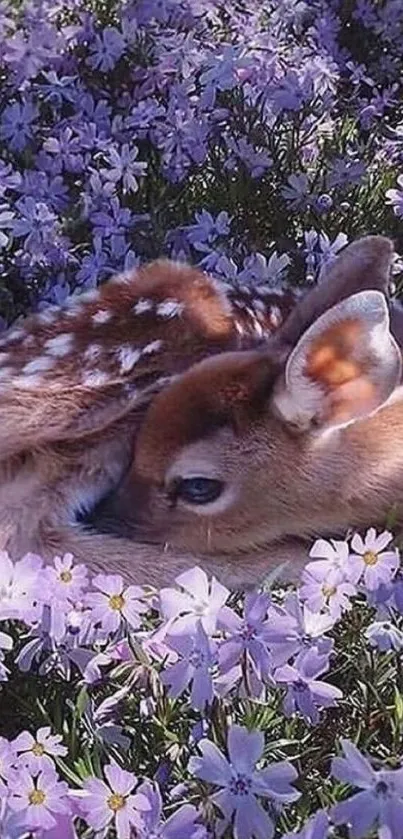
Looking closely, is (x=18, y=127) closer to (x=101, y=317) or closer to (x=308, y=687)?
(x=101, y=317)

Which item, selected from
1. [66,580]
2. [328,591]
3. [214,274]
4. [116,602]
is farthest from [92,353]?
[328,591]

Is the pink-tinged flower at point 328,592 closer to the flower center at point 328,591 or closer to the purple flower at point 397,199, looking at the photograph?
the flower center at point 328,591

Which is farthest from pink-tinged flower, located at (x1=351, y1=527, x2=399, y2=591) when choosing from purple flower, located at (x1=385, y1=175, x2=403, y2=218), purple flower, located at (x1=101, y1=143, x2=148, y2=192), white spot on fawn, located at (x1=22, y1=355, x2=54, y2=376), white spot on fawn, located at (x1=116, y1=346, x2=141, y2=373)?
purple flower, located at (x1=101, y1=143, x2=148, y2=192)

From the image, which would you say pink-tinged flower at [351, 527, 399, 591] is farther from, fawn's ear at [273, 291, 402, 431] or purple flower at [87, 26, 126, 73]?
purple flower at [87, 26, 126, 73]

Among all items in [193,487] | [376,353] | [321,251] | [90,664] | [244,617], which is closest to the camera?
[244,617]

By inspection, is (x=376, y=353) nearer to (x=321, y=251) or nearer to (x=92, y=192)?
(x=321, y=251)

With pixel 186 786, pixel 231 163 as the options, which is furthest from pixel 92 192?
pixel 186 786

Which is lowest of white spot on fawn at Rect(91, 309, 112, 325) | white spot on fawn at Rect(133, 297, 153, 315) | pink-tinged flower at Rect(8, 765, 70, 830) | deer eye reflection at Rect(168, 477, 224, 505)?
deer eye reflection at Rect(168, 477, 224, 505)
